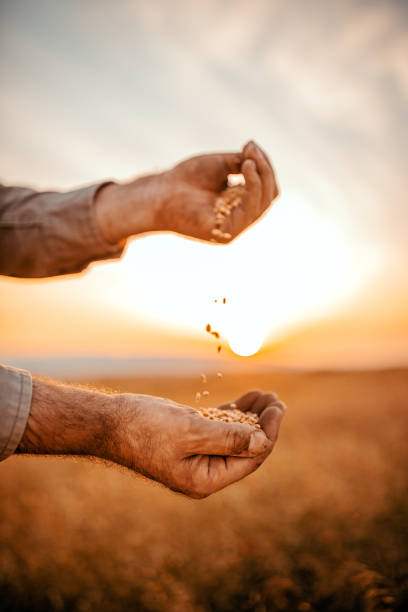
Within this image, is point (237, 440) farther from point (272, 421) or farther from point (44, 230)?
point (44, 230)

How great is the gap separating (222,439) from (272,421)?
452 millimetres

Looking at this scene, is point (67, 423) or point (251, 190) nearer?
point (67, 423)

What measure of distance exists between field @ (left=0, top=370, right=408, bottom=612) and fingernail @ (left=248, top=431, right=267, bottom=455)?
1.13 meters

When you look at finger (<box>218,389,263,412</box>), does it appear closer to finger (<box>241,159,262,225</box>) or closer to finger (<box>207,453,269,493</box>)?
finger (<box>207,453,269,493</box>)

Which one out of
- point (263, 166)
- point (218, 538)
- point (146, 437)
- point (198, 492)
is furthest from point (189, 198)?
point (218, 538)

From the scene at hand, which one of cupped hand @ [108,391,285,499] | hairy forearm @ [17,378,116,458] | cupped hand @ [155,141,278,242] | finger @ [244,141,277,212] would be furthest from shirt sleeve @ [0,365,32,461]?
finger @ [244,141,277,212]

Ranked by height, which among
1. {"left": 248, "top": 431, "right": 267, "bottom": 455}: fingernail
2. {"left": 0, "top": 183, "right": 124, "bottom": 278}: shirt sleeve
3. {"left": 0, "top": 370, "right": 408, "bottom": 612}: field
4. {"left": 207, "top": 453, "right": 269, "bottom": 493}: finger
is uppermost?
{"left": 0, "top": 183, "right": 124, "bottom": 278}: shirt sleeve

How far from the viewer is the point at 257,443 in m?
2.13

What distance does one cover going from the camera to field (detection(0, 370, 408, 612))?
4660 millimetres

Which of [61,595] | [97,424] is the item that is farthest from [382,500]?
[97,424]

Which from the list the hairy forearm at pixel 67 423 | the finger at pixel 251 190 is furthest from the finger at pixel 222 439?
the finger at pixel 251 190

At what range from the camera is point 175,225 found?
2799mm

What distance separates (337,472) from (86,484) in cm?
481

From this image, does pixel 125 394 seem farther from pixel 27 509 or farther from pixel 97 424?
pixel 27 509
